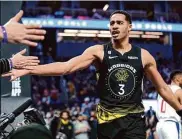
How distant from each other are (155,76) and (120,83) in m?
0.42

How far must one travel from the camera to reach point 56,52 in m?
25.2

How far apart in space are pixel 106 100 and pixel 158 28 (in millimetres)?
18013

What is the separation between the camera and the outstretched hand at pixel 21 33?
2.39 metres

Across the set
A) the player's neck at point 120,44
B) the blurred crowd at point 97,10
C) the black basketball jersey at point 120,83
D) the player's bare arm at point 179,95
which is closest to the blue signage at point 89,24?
the blurred crowd at point 97,10

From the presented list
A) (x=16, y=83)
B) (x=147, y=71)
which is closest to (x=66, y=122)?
(x=16, y=83)

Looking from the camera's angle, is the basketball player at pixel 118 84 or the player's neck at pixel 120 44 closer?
the basketball player at pixel 118 84

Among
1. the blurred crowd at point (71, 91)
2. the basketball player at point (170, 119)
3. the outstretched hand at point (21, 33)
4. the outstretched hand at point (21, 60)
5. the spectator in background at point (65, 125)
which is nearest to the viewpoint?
the outstretched hand at point (21, 33)

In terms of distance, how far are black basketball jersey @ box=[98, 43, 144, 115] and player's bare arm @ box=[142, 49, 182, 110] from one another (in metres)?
0.10

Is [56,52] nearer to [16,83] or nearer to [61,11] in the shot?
[61,11]

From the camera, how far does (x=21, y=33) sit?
2.42 metres

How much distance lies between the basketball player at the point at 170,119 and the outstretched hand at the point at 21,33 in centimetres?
415

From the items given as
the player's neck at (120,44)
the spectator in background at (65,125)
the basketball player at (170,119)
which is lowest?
the spectator in background at (65,125)

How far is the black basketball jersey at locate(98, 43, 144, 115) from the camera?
3.91 meters

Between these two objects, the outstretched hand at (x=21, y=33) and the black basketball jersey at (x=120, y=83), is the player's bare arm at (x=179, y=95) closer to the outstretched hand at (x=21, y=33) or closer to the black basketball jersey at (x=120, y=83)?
the black basketball jersey at (x=120, y=83)
